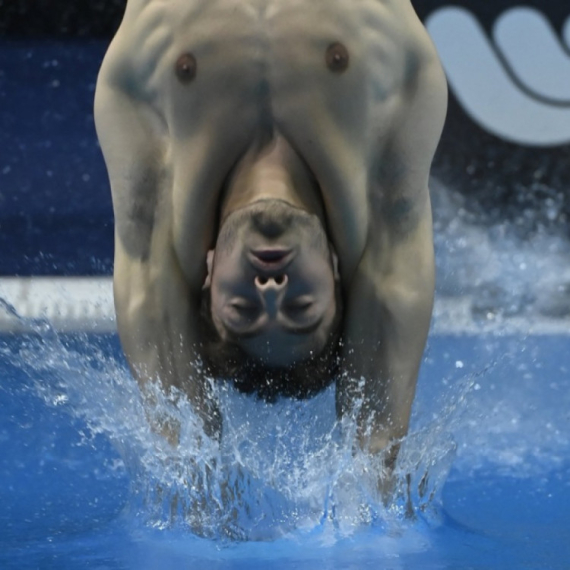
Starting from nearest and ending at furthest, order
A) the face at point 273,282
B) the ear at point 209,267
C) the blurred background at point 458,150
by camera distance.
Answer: the face at point 273,282, the ear at point 209,267, the blurred background at point 458,150

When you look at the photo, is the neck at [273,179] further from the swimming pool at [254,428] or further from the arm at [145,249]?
the swimming pool at [254,428]

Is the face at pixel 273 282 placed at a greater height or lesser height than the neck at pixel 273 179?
lesser

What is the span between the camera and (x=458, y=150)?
110 inches

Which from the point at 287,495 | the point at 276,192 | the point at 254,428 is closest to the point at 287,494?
the point at 287,495

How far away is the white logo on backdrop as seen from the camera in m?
2.75

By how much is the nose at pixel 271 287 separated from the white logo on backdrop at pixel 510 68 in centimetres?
169

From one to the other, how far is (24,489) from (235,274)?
0.69 m

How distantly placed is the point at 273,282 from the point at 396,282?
21cm

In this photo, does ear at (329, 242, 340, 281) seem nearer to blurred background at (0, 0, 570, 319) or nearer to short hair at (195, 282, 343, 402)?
short hair at (195, 282, 343, 402)

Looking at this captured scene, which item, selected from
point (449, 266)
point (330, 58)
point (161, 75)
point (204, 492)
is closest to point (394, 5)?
point (330, 58)

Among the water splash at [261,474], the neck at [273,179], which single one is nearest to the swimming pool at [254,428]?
the water splash at [261,474]

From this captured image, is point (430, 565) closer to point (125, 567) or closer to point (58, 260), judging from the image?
point (125, 567)

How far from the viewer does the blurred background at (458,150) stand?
2.75 metres

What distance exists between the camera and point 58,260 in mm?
2795
